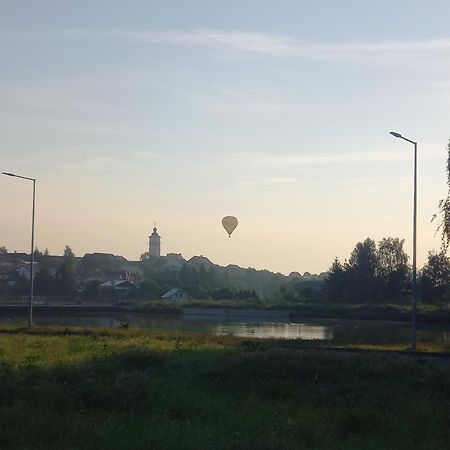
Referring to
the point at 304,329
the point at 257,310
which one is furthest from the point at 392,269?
the point at 304,329

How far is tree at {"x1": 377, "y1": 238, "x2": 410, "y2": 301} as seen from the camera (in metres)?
112

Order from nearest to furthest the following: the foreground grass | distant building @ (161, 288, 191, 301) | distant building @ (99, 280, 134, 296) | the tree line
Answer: the foreground grass, the tree line, distant building @ (161, 288, 191, 301), distant building @ (99, 280, 134, 296)

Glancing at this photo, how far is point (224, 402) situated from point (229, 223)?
2447 inches

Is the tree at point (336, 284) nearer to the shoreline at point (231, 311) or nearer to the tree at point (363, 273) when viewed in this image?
the tree at point (363, 273)

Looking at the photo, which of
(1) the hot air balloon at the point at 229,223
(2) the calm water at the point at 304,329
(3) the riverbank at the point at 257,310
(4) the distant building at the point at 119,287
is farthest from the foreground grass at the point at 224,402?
(4) the distant building at the point at 119,287

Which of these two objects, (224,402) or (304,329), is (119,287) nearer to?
(304,329)

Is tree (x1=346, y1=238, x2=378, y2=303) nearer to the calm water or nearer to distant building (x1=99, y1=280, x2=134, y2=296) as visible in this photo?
the calm water

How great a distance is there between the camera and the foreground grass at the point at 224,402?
1299cm

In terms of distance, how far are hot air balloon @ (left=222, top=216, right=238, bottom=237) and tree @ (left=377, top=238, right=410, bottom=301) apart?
4005cm

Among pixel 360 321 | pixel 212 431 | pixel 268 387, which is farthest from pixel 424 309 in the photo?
pixel 212 431

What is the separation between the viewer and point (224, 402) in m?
17.4

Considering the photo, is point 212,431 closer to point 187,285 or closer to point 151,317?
point 151,317

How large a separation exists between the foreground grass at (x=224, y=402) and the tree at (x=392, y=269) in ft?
292

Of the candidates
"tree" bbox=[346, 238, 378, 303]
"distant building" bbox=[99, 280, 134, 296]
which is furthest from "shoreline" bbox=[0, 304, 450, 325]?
"distant building" bbox=[99, 280, 134, 296]
